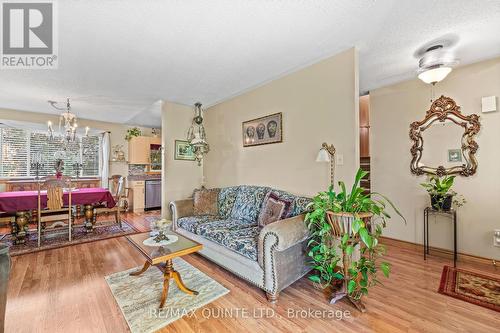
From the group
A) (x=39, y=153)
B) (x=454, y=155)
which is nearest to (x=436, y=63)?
(x=454, y=155)

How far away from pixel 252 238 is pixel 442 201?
97.7 inches

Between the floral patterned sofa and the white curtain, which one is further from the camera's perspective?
the white curtain

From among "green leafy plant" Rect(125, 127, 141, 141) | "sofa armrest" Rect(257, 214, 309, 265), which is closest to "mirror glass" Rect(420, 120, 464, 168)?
"sofa armrest" Rect(257, 214, 309, 265)

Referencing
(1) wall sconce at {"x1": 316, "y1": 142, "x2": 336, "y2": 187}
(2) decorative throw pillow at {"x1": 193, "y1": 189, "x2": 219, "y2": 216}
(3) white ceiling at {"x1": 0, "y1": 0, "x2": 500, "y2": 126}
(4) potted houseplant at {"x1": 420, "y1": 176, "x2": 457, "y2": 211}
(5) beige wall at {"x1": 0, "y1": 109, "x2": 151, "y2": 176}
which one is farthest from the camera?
(5) beige wall at {"x1": 0, "y1": 109, "x2": 151, "y2": 176}

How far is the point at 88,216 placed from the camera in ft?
12.4

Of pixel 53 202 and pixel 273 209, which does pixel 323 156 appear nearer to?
pixel 273 209

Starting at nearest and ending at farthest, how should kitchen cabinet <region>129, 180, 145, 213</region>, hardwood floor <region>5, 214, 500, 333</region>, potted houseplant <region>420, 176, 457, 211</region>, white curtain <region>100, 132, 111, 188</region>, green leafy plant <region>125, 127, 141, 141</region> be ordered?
1. hardwood floor <region>5, 214, 500, 333</region>
2. potted houseplant <region>420, 176, 457, 211</region>
3. white curtain <region>100, 132, 111, 188</region>
4. kitchen cabinet <region>129, 180, 145, 213</region>
5. green leafy plant <region>125, 127, 141, 141</region>

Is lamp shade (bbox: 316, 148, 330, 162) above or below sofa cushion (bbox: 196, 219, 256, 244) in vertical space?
above

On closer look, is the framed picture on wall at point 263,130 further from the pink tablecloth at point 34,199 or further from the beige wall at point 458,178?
the pink tablecloth at point 34,199

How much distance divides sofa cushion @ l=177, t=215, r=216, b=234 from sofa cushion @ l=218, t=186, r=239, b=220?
19 cm

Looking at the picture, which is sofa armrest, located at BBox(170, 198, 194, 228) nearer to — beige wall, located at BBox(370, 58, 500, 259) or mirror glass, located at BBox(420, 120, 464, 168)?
beige wall, located at BBox(370, 58, 500, 259)

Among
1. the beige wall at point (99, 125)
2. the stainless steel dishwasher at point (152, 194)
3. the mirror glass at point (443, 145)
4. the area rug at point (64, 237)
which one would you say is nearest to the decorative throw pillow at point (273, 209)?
the mirror glass at point (443, 145)

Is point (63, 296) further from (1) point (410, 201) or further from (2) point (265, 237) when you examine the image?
(1) point (410, 201)

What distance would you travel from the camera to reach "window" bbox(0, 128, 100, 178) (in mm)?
4527
